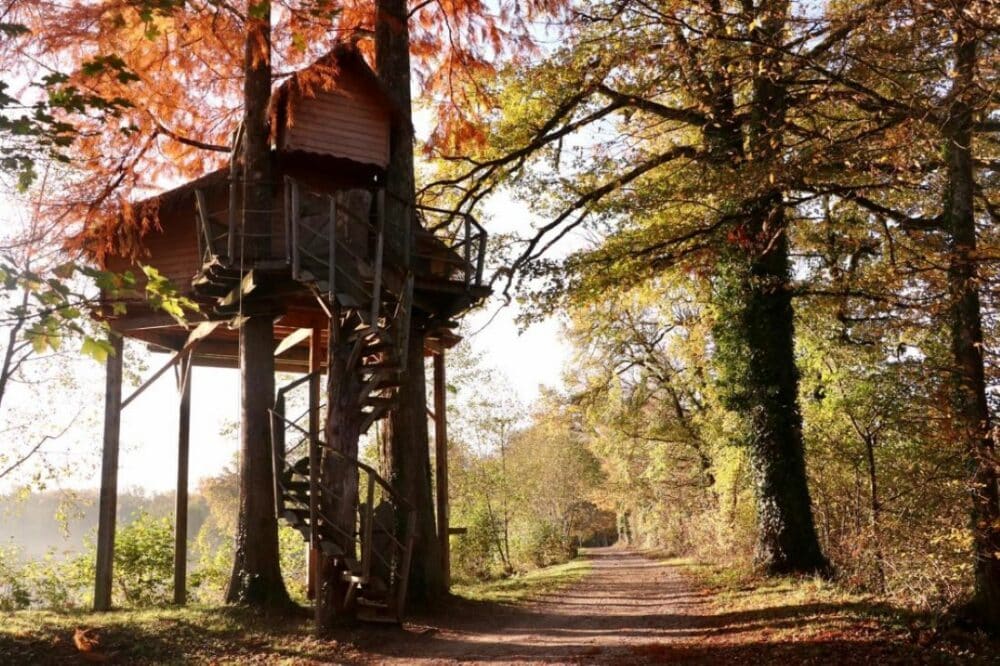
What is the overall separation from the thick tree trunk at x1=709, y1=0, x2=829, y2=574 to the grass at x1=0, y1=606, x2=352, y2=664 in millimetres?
8736

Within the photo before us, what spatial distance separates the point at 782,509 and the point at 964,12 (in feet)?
32.6

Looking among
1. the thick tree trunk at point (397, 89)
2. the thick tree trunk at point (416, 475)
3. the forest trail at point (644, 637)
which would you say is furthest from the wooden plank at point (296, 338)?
the forest trail at point (644, 637)

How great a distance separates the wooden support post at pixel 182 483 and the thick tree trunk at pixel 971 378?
13.3 metres

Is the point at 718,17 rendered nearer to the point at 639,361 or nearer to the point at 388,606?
the point at 388,606

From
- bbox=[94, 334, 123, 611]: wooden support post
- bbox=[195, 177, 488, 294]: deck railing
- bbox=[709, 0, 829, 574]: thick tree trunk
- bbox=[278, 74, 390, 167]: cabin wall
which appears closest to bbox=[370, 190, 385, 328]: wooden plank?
bbox=[195, 177, 488, 294]: deck railing

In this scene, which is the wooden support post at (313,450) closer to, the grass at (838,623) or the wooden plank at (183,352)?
the wooden plank at (183,352)

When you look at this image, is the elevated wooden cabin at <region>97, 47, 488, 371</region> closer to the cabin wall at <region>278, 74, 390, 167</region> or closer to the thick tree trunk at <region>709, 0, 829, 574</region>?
the cabin wall at <region>278, 74, 390, 167</region>

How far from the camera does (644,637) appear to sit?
10.5 metres

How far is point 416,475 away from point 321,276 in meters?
Answer: 4.18

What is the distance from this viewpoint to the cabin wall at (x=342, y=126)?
43.7 feet

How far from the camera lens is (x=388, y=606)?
11.0 m

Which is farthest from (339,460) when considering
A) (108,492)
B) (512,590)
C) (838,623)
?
(512,590)

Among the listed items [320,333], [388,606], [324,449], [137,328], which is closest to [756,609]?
[388,606]

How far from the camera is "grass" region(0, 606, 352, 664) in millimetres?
8898
